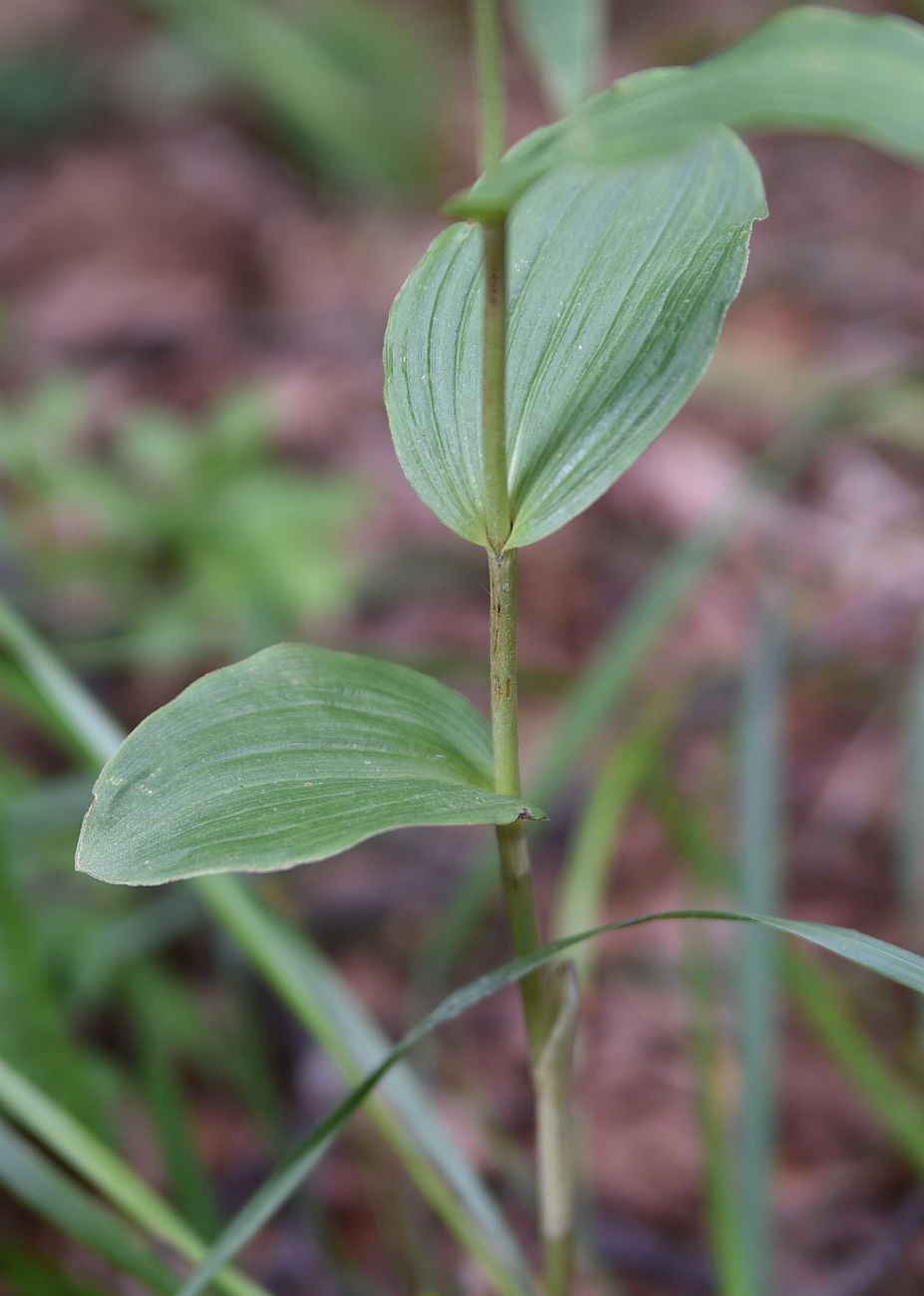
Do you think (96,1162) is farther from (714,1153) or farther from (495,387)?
(495,387)

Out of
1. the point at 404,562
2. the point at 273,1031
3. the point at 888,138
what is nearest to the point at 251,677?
the point at 888,138

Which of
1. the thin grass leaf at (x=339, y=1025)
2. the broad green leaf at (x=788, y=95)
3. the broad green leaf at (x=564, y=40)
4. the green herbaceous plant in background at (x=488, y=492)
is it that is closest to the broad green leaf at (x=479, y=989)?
the green herbaceous plant in background at (x=488, y=492)

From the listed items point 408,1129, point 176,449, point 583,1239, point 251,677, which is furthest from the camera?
point 176,449

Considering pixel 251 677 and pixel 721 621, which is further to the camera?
pixel 721 621

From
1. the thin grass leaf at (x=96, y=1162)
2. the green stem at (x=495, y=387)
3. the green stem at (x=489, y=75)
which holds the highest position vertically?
the green stem at (x=489, y=75)

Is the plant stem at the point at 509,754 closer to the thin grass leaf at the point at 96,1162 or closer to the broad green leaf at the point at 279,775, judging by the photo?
the broad green leaf at the point at 279,775

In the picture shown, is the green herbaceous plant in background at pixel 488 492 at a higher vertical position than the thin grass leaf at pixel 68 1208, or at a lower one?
higher

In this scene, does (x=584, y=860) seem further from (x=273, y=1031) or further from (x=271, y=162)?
(x=271, y=162)
